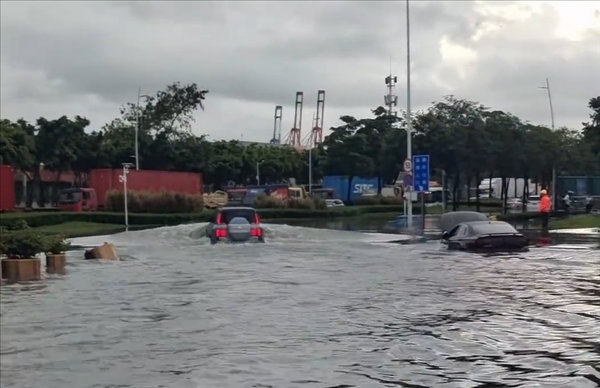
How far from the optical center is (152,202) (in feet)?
187

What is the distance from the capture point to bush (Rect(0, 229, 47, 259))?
72.4 feet

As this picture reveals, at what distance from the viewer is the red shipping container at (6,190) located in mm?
55250

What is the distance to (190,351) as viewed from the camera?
12.0 meters

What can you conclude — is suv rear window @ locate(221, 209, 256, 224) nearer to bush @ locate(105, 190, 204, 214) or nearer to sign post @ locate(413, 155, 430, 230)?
sign post @ locate(413, 155, 430, 230)

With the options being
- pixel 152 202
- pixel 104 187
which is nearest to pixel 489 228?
pixel 152 202

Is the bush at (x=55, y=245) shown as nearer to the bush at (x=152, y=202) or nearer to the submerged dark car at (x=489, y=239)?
the submerged dark car at (x=489, y=239)

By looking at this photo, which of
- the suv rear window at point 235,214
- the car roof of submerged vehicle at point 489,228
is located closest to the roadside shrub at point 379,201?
the suv rear window at point 235,214

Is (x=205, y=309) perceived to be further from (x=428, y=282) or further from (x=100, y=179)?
(x=100, y=179)

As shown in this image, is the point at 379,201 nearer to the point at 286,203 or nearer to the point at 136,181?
the point at 286,203

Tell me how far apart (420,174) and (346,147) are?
33.9 metres

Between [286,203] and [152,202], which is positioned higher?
[152,202]

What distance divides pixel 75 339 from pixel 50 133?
60.3 metres

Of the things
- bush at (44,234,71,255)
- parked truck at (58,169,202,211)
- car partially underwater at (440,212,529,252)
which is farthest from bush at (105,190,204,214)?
bush at (44,234,71,255)

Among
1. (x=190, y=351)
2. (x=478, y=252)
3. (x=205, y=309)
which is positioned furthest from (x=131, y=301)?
(x=478, y=252)
